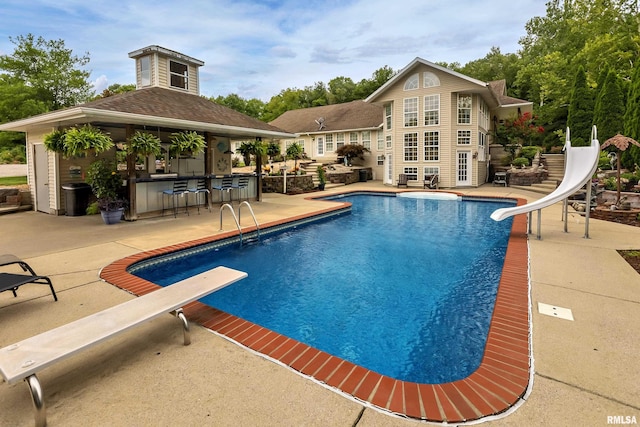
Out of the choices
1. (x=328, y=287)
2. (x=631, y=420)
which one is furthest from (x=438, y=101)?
(x=631, y=420)

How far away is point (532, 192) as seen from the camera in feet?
52.9

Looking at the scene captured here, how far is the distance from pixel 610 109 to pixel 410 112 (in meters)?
9.84

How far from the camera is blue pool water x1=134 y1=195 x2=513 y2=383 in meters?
3.50

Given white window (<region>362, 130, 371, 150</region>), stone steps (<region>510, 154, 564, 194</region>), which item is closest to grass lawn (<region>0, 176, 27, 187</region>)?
white window (<region>362, 130, 371, 150</region>)

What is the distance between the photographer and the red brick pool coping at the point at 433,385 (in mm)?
2166

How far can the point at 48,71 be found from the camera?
77.0 ft

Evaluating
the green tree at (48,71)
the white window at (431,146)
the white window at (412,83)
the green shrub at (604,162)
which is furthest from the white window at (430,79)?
the green tree at (48,71)

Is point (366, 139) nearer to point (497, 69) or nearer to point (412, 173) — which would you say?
point (412, 173)

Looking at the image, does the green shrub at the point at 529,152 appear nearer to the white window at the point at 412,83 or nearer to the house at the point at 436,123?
the house at the point at 436,123

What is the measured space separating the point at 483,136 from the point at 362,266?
60.2ft

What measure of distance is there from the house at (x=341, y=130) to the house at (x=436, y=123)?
364 cm

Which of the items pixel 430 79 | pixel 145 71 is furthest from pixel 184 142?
pixel 430 79

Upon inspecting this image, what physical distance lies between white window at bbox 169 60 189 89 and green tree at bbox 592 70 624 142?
20.1 m

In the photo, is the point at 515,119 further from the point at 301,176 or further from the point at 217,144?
the point at 217,144
